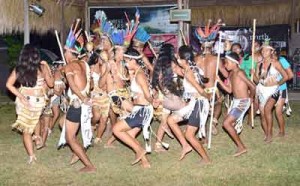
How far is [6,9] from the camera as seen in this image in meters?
12.5

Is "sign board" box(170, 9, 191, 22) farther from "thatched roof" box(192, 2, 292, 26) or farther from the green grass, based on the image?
"thatched roof" box(192, 2, 292, 26)

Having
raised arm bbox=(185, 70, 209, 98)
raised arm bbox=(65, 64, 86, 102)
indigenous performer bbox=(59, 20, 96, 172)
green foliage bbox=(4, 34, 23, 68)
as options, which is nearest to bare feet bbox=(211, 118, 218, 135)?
raised arm bbox=(185, 70, 209, 98)

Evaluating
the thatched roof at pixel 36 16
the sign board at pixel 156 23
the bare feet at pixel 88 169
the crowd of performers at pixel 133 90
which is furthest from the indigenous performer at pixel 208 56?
the sign board at pixel 156 23

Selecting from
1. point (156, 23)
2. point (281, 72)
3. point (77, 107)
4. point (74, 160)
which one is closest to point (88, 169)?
point (74, 160)

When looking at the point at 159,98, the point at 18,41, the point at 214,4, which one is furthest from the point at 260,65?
the point at 18,41

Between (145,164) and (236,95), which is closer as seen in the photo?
(145,164)

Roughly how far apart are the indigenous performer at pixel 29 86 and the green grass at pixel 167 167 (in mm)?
585

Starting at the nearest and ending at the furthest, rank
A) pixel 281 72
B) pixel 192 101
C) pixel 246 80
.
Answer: pixel 192 101, pixel 246 80, pixel 281 72

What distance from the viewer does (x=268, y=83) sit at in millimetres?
9578

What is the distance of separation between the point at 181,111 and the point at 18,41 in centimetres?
1058

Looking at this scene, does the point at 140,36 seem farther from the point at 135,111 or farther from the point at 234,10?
the point at 234,10

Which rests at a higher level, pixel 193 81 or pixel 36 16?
pixel 36 16

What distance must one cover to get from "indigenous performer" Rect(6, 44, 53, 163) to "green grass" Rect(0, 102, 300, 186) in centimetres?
58

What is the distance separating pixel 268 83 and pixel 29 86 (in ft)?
13.5
